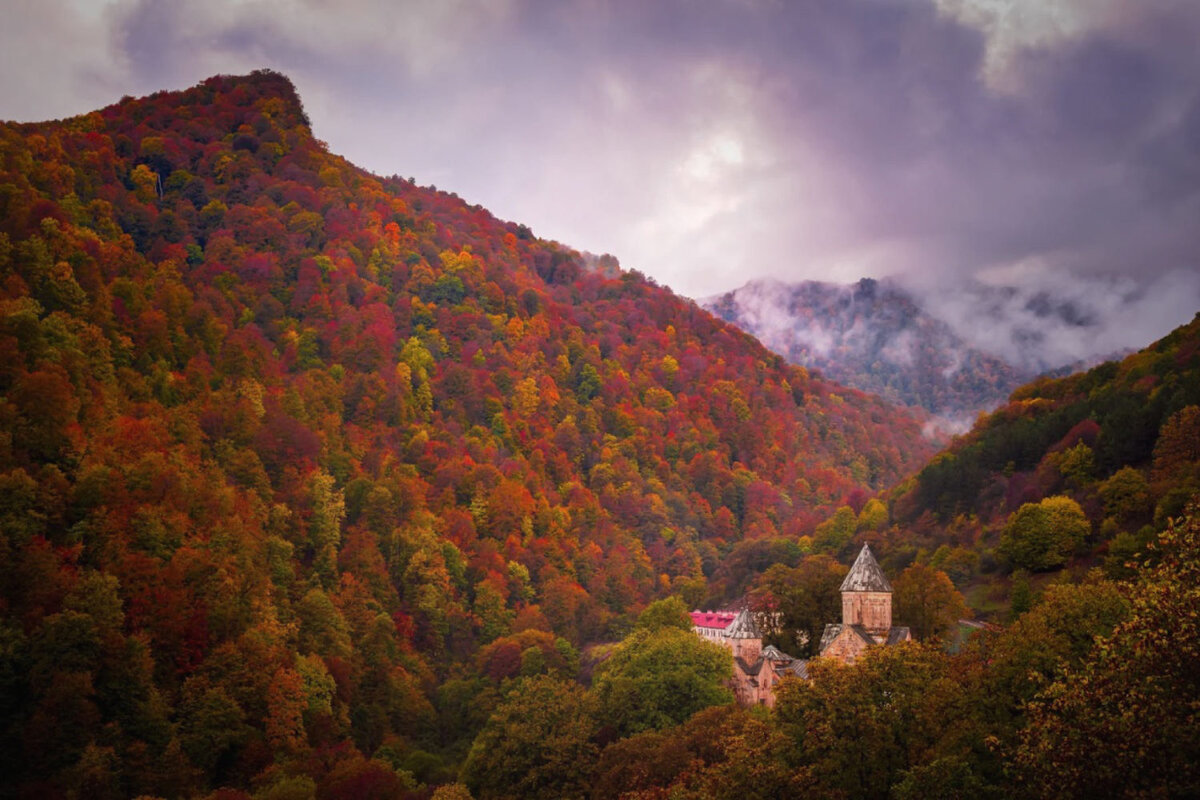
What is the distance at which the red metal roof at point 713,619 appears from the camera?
64062mm

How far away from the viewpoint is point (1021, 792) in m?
19.2

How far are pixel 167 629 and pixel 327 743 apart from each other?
969cm

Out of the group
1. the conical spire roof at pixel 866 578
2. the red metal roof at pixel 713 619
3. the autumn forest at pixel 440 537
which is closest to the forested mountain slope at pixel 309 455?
the autumn forest at pixel 440 537

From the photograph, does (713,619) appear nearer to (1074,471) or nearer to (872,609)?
(872,609)

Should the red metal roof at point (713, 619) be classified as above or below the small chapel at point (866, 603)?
below

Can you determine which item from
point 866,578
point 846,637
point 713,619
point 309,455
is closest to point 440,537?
point 309,455

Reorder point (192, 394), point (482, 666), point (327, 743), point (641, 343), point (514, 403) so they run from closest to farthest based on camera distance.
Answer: point (327, 743)
point (192, 394)
point (482, 666)
point (514, 403)
point (641, 343)

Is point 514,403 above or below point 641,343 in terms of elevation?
below

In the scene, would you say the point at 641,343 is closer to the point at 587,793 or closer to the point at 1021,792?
the point at 587,793

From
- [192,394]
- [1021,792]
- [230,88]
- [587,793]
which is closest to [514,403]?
[192,394]

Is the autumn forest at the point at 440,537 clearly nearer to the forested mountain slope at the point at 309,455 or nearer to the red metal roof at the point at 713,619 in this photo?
the forested mountain slope at the point at 309,455

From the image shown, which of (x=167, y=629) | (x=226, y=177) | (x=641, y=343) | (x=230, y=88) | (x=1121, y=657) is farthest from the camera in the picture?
(x=641, y=343)

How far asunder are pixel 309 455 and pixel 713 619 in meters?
31.4

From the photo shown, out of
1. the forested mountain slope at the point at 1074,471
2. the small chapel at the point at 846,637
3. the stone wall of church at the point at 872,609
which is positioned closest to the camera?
the small chapel at the point at 846,637
